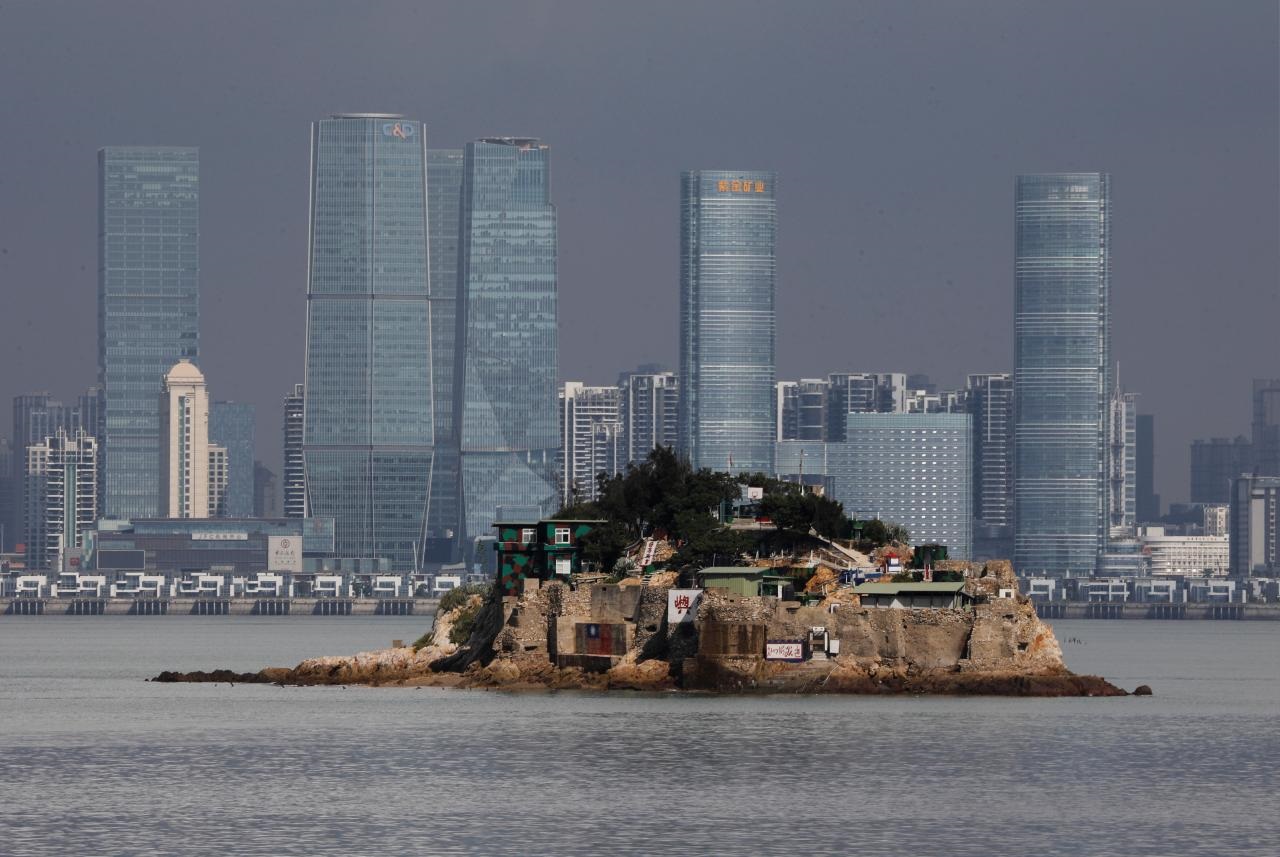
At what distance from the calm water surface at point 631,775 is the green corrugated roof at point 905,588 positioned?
460 cm

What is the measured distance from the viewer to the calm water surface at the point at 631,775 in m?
72.2

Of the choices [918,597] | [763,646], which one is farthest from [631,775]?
[918,597]

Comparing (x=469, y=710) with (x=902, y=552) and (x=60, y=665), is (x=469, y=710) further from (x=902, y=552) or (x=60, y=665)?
(x=60, y=665)

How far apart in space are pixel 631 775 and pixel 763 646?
93.8 ft

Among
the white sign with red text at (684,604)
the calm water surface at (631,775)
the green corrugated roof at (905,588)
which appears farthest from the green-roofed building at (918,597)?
the white sign with red text at (684,604)

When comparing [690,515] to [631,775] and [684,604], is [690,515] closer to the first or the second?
[684,604]

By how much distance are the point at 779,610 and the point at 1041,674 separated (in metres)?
12.7

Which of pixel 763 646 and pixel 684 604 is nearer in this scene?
pixel 763 646

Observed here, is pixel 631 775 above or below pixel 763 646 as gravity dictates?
below

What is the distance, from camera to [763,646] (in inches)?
4545

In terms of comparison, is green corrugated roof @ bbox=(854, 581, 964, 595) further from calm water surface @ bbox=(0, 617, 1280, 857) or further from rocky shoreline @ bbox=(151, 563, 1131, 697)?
calm water surface @ bbox=(0, 617, 1280, 857)

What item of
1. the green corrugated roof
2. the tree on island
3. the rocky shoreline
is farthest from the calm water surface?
the tree on island

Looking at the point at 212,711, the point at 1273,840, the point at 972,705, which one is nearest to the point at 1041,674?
the point at 972,705

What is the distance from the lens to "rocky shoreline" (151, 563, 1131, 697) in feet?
375
